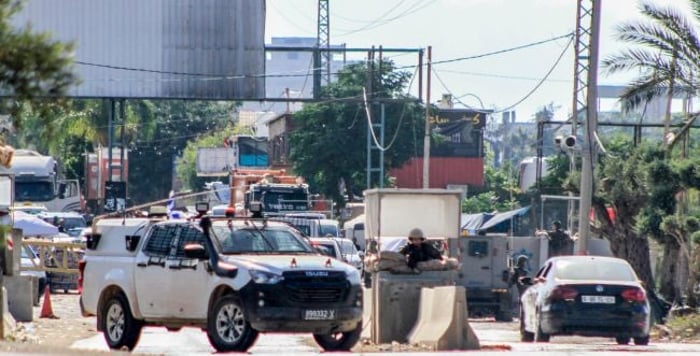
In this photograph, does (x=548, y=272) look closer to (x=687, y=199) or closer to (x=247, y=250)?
(x=247, y=250)

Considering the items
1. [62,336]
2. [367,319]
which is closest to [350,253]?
[367,319]

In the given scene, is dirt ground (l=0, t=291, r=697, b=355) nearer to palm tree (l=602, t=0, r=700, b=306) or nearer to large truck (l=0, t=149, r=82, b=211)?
palm tree (l=602, t=0, r=700, b=306)

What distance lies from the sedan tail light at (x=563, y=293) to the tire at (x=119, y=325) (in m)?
6.40

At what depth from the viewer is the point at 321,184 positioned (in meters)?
70.5

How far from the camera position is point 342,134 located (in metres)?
69.9

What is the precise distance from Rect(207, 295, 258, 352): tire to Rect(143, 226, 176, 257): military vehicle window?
58.7 inches

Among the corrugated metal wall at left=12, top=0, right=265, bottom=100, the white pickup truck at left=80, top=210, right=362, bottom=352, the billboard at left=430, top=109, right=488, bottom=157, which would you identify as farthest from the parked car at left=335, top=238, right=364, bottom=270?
the billboard at left=430, top=109, right=488, bottom=157

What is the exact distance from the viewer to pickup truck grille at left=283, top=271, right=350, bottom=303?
19.0m

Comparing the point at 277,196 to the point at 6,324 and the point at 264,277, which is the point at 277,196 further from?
the point at 264,277

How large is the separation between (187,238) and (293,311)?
6.57 ft

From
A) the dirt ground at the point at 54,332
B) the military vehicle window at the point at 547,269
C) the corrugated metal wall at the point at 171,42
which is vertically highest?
the corrugated metal wall at the point at 171,42

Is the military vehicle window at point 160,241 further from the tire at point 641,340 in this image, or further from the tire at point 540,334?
the tire at point 641,340

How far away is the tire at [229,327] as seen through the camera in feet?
62.0

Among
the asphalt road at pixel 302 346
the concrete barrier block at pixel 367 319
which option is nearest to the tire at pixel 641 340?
Answer: the asphalt road at pixel 302 346
